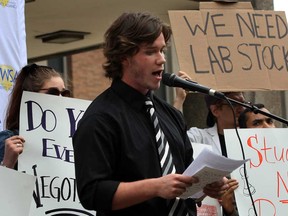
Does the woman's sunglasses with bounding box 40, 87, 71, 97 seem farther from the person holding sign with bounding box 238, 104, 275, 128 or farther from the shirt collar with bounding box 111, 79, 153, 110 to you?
the person holding sign with bounding box 238, 104, 275, 128

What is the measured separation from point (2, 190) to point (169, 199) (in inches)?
32.1

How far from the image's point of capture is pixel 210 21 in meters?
5.91

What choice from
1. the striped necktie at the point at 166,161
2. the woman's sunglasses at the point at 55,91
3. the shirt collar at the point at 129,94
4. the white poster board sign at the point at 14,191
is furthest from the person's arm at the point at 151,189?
the woman's sunglasses at the point at 55,91

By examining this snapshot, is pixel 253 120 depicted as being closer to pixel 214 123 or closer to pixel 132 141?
pixel 214 123

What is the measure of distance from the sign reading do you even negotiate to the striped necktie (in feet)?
6.33

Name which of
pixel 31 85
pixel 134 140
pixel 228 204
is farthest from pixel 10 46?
pixel 134 140

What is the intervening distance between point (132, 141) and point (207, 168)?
336 millimetres

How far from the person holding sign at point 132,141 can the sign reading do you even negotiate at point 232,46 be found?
1876 mm

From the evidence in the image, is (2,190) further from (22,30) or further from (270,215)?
(270,215)

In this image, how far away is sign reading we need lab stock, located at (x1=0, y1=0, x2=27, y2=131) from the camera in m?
4.96

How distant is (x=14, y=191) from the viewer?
13.3ft

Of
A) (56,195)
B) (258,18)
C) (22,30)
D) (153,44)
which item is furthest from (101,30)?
(153,44)

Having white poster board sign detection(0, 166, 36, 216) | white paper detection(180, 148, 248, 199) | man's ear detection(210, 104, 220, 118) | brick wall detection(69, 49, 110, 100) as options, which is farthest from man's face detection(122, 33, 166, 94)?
brick wall detection(69, 49, 110, 100)

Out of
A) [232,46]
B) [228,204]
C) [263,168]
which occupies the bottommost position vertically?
[228,204]
